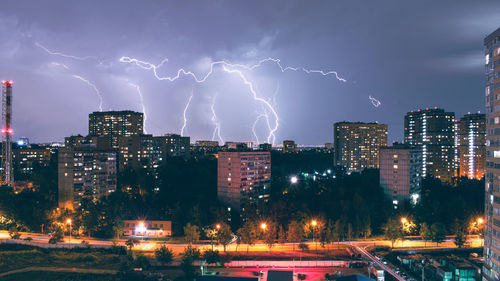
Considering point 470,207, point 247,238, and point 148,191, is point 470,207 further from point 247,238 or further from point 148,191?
point 148,191

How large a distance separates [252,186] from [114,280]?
71.5 feet

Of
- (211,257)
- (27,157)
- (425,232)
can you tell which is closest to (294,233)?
(211,257)

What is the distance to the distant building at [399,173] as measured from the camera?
41.2 m

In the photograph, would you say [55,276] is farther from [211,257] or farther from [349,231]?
[349,231]

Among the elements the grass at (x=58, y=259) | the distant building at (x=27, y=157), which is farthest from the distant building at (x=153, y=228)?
the distant building at (x=27, y=157)

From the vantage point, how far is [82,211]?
34.7m

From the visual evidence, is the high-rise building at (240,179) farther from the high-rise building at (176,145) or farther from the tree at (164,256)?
the high-rise building at (176,145)

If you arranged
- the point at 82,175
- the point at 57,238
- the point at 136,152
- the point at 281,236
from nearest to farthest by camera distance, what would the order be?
the point at 57,238, the point at 281,236, the point at 82,175, the point at 136,152

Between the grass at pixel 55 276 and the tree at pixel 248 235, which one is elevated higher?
the tree at pixel 248 235

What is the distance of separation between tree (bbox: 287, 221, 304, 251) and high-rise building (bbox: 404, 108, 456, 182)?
39.9m

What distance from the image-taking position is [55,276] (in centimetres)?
2414

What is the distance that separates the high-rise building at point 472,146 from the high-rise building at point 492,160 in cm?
5662

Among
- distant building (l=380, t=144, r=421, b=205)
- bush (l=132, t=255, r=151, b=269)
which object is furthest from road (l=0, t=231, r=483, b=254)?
distant building (l=380, t=144, r=421, b=205)

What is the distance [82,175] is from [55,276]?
1884cm
